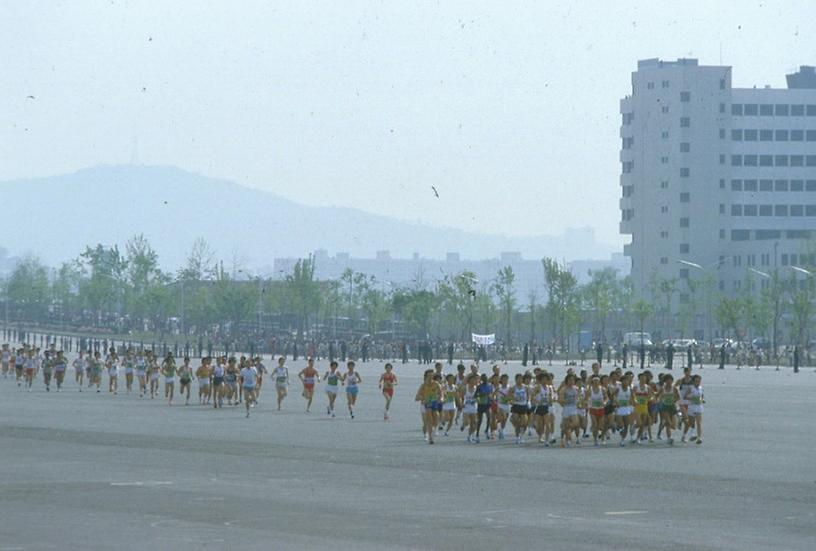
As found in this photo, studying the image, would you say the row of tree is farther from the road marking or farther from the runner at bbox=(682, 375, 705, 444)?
the road marking

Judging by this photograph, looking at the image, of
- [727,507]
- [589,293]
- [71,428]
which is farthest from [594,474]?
[589,293]

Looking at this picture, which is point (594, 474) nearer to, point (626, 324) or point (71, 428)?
point (71, 428)

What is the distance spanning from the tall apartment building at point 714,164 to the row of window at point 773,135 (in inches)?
4.6

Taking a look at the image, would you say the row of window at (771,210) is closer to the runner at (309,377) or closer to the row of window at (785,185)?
the row of window at (785,185)

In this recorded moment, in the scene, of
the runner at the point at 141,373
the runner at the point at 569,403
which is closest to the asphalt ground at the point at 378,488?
the runner at the point at 569,403

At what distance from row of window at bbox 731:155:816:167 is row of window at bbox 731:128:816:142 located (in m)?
1.90

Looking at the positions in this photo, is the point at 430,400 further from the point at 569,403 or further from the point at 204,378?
the point at 204,378

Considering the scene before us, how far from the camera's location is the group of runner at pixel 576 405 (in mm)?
36656

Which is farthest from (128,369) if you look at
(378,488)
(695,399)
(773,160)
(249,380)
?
(773,160)

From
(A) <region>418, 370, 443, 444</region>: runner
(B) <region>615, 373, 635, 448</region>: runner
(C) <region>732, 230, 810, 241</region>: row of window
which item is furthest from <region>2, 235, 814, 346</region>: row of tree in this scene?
(A) <region>418, 370, 443, 444</region>: runner

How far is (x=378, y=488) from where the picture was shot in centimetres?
2605

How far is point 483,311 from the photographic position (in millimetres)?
171250

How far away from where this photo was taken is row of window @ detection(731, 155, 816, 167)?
188875mm

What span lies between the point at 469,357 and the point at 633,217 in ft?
262
